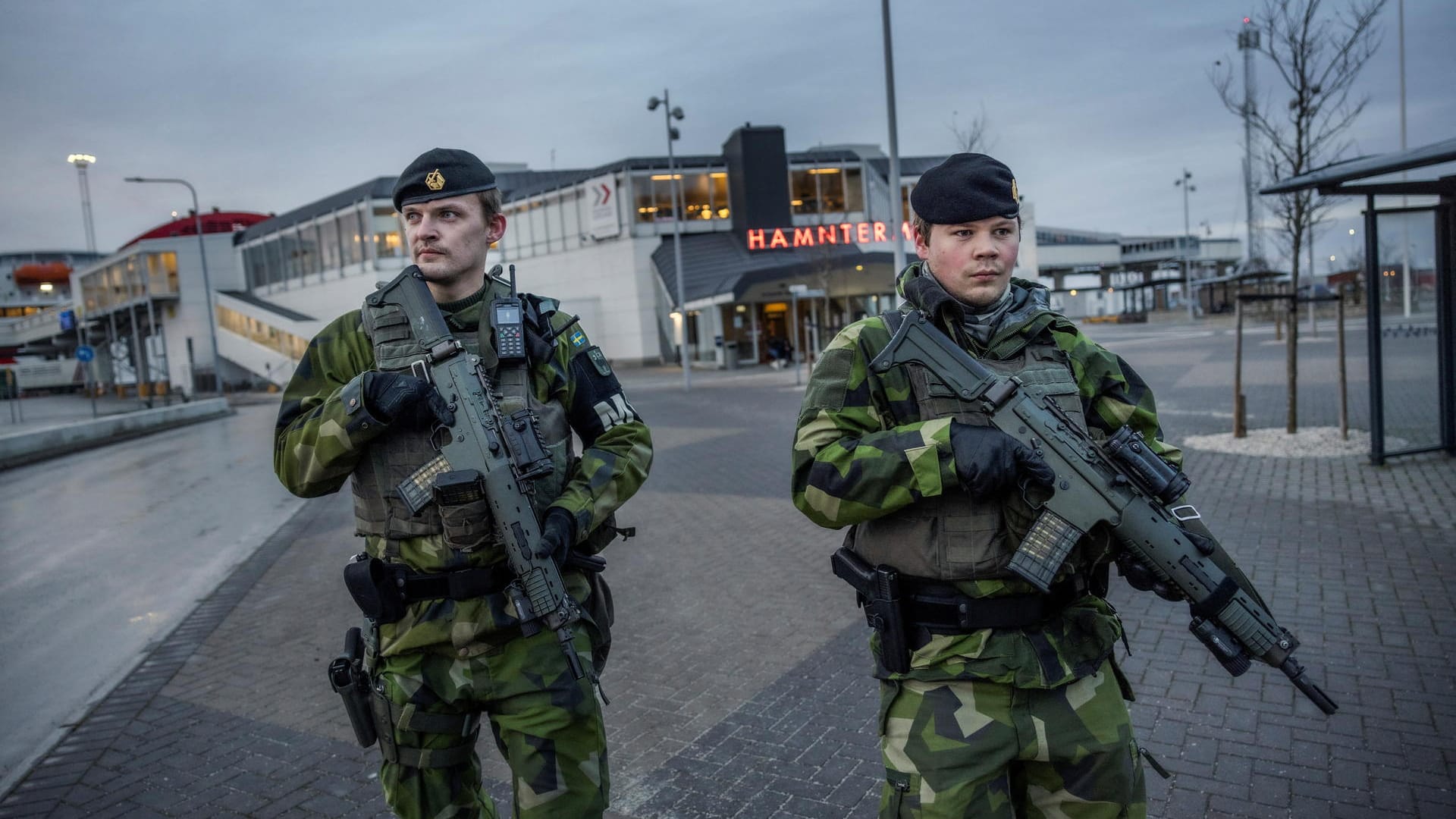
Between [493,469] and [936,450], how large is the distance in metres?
1.13

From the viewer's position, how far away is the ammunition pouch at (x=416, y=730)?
241 cm

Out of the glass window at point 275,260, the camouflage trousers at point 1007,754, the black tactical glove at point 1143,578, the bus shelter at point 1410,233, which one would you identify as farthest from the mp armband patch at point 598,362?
the glass window at point 275,260

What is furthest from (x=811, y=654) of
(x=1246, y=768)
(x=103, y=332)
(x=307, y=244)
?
(x=103, y=332)

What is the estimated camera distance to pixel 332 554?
8.31 m

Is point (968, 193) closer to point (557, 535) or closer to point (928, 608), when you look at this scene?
point (928, 608)

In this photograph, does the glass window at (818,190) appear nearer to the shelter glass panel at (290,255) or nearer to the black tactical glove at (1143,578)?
A: the shelter glass panel at (290,255)

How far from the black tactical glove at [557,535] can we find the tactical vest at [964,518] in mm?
772

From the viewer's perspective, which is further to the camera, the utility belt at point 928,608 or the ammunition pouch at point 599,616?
the ammunition pouch at point 599,616

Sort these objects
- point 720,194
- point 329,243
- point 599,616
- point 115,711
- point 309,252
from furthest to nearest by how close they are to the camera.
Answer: point 309,252 → point 329,243 → point 720,194 → point 115,711 → point 599,616

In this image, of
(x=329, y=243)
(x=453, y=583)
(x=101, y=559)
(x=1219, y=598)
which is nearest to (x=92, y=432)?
(x=101, y=559)

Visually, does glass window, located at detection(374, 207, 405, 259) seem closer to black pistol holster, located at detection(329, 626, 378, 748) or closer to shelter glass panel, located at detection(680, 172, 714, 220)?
shelter glass panel, located at detection(680, 172, 714, 220)

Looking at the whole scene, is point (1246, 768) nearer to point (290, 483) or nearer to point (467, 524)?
point (467, 524)

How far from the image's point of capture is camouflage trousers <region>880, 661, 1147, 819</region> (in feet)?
6.79

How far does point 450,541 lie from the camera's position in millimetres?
2395
